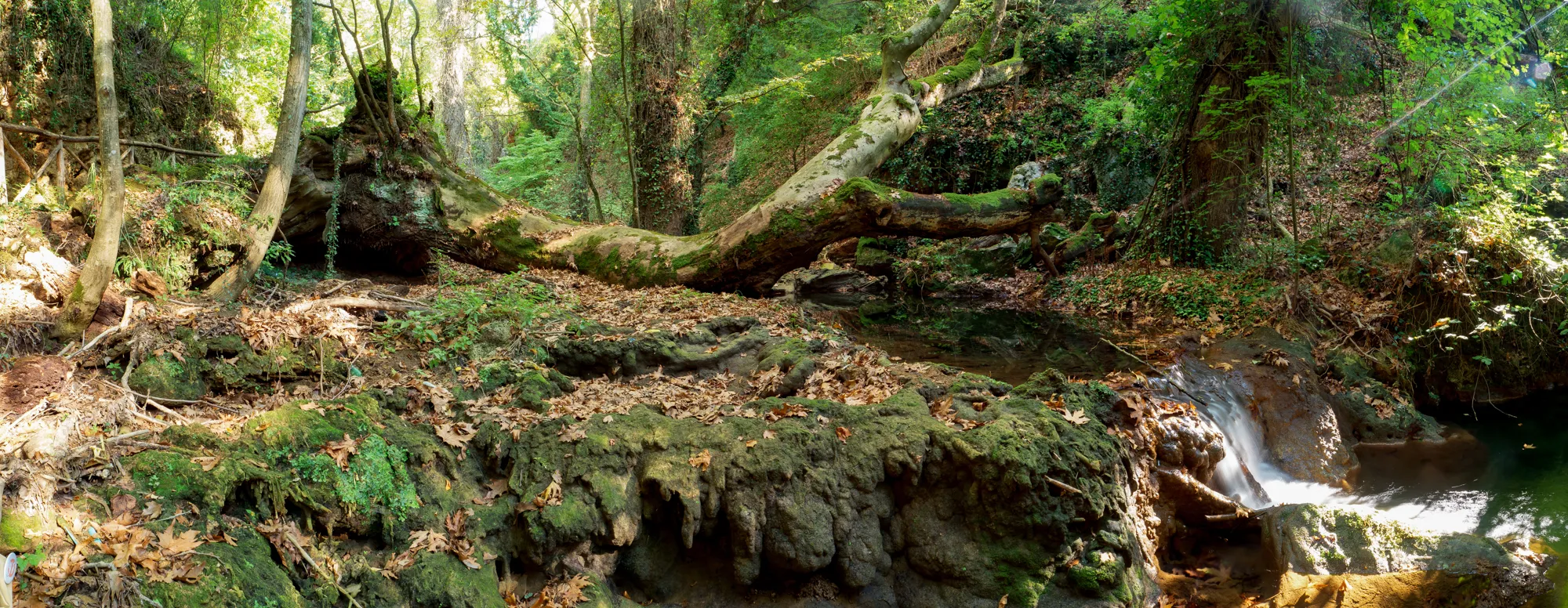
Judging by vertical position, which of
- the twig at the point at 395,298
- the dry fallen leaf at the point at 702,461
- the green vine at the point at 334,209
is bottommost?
the dry fallen leaf at the point at 702,461

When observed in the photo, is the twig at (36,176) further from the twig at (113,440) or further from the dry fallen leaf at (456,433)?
the dry fallen leaf at (456,433)

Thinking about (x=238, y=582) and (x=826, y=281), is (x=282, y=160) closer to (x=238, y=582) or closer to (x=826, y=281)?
(x=238, y=582)

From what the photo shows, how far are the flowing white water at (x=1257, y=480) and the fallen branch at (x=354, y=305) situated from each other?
7.02 meters

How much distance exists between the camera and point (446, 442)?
4641 mm

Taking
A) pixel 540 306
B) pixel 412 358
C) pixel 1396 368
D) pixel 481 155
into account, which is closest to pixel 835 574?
pixel 412 358

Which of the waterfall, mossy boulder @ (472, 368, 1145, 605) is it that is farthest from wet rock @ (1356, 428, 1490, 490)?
mossy boulder @ (472, 368, 1145, 605)

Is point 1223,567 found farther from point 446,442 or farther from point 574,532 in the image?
point 446,442

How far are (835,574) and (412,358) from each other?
12.0ft

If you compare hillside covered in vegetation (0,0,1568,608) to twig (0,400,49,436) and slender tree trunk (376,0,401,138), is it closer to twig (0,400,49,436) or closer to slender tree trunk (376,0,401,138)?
twig (0,400,49,436)

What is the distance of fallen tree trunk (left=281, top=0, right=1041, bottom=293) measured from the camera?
33.1 feet

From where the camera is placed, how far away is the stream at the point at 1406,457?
21.4 ft

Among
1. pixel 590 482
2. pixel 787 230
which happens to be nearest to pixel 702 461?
pixel 590 482

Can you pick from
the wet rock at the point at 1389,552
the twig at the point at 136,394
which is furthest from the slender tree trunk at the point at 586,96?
the wet rock at the point at 1389,552

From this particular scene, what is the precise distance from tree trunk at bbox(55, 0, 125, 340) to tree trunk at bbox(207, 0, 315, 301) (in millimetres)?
1931
